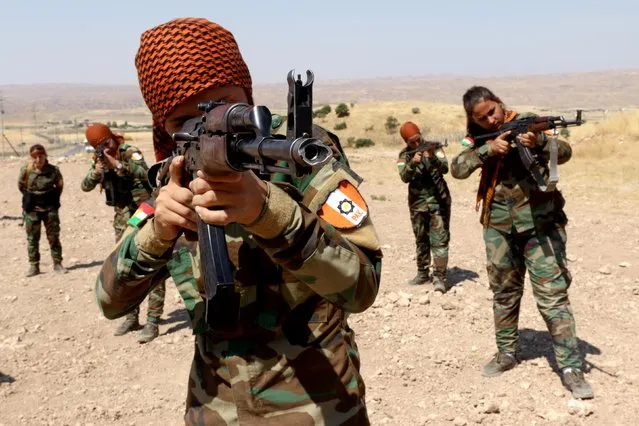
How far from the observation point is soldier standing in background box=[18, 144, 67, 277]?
26.7 ft

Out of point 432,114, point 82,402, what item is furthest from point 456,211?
point 432,114

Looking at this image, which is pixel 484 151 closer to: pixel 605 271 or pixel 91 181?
pixel 605 271

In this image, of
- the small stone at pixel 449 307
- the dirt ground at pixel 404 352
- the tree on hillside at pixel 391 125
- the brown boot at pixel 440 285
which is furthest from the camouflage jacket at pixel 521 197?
the tree on hillside at pixel 391 125

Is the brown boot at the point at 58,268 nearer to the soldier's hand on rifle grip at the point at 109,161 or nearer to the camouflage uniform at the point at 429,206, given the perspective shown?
the soldier's hand on rifle grip at the point at 109,161

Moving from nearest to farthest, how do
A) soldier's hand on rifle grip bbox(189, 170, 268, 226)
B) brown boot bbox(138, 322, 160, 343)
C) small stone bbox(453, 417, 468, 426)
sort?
soldier's hand on rifle grip bbox(189, 170, 268, 226) < small stone bbox(453, 417, 468, 426) < brown boot bbox(138, 322, 160, 343)

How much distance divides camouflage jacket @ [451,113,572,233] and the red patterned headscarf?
305 centimetres

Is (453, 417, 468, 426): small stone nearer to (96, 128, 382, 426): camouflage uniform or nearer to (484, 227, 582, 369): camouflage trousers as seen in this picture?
(484, 227, 582, 369): camouflage trousers

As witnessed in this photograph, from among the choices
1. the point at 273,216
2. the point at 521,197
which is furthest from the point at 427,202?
the point at 273,216

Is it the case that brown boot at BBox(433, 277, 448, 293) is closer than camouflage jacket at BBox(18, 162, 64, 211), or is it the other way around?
brown boot at BBox(433, 277, 448, 293)

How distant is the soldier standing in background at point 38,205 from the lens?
813cm

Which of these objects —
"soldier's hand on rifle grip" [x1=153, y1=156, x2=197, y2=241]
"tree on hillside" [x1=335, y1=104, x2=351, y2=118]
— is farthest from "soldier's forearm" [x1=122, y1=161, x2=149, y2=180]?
"tree on hillside" [x1=335, y1=104, x2=351, y2=118]

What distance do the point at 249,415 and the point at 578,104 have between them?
98.9m

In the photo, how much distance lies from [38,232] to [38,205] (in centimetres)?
35

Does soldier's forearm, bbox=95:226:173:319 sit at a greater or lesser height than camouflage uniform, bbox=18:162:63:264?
greater
